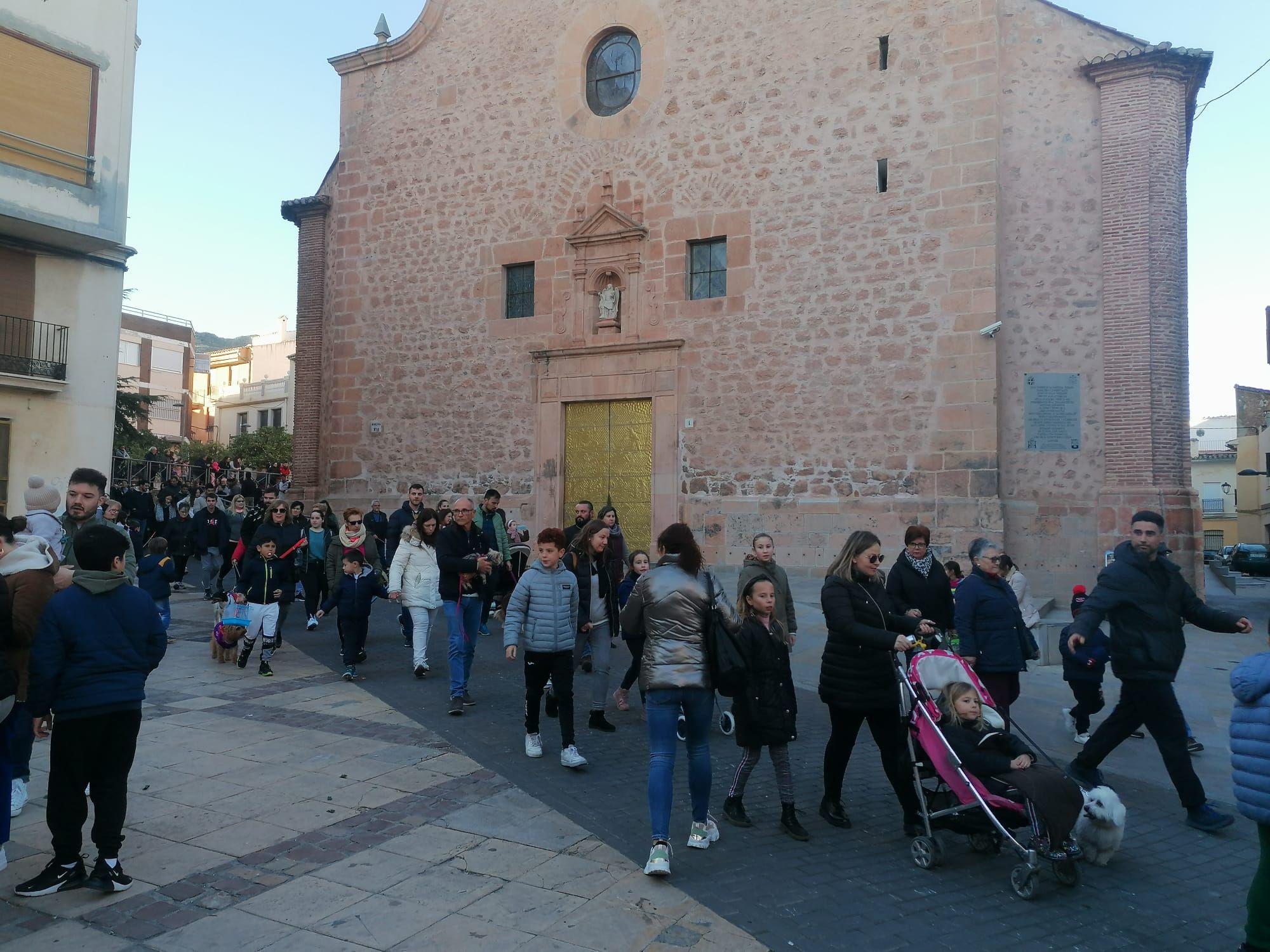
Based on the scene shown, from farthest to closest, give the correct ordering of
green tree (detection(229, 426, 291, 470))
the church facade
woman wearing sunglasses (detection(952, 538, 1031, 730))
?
green tree (detection(229, 426, 291, 470)) → the church facade → woman wearing sunglasses (detection(952, 538, 1031, 730))

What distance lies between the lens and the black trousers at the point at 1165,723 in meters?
5.80

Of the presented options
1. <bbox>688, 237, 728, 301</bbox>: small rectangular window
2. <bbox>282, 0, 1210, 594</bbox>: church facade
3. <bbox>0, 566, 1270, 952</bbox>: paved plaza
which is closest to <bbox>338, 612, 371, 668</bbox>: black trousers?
<bbox>0, 566, 1270, 952</bbox>: paved plaza

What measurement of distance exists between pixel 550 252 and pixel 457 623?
1112 cm

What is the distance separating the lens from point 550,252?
18.1 metres

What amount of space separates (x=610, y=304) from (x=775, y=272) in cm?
310

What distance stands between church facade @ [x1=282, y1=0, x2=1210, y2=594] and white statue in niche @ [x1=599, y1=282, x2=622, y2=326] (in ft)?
0.19

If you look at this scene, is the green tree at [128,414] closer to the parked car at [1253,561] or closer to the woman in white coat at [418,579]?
the woman in white coat at [418,579]

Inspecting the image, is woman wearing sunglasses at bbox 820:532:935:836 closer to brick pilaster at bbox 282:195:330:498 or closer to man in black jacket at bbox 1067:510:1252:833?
man in black jacket at bbox 1067:510:1252:833

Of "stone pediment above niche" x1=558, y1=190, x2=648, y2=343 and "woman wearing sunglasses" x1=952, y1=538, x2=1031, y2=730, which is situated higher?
"stone pediment above niche" x1=558, y1=190, x2=648, y2=343

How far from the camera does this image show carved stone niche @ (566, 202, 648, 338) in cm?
1733

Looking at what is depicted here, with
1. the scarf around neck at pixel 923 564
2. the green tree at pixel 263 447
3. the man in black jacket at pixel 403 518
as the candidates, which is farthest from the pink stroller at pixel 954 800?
the green tree at pixel 263 447

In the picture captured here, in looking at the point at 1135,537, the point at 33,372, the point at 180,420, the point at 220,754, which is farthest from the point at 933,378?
the point at 180,420

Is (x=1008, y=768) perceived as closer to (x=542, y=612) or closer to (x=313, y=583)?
(x=542, y=612)

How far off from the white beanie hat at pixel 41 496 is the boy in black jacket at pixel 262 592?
10.2ft
